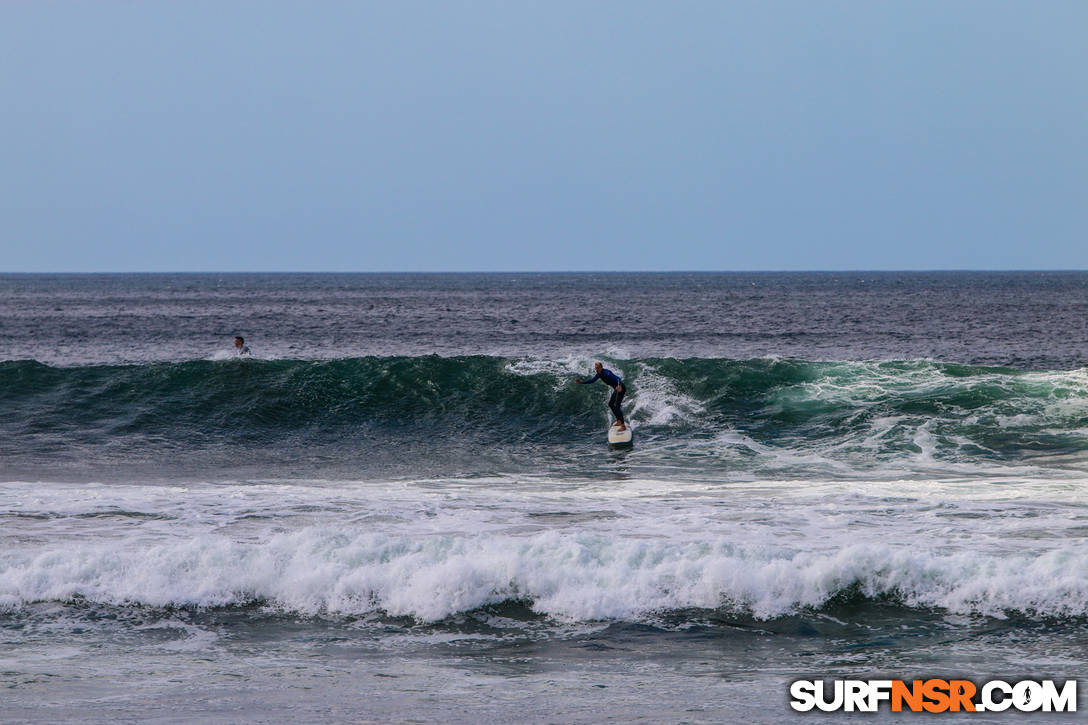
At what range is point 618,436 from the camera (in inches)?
802

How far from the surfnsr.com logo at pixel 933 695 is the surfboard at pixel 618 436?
12.3m

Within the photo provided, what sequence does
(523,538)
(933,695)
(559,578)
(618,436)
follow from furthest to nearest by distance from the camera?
(618,436) < (523,538) < (559,578) < (933,695)

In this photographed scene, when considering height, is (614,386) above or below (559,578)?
above

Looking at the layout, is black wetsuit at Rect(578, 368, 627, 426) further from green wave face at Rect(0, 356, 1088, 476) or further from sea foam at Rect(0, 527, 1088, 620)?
sea foam at Rect(0, 527, 1088, 620)

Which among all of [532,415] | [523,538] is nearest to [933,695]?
[523,538]

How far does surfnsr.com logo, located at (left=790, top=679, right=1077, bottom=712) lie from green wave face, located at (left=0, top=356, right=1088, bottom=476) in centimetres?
919

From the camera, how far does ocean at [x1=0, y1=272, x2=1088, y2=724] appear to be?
8.08 metres

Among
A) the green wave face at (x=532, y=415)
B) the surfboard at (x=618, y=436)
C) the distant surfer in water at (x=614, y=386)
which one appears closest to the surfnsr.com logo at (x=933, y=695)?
the green wave face at (x=532, y=415)

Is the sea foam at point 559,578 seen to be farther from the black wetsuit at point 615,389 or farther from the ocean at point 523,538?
the black wetsuit at point 615,389

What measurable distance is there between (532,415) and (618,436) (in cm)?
379

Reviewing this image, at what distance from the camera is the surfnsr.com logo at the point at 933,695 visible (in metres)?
7.33

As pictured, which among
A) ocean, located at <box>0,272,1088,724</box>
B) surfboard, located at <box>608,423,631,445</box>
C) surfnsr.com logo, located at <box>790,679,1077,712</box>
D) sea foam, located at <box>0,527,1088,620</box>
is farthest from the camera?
surfboard, located at <box>608,423,631,445</box>

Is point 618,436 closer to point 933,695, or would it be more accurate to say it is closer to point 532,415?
point 532,415

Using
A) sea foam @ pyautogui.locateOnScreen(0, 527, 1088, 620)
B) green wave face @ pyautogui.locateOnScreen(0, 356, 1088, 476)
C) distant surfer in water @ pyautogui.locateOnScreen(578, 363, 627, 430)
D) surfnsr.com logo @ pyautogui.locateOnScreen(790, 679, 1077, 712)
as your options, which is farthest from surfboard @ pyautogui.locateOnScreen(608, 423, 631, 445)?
surfnsr.com logo @ pyautogui.locateOnScreen(790, 679, 1077, 712)
